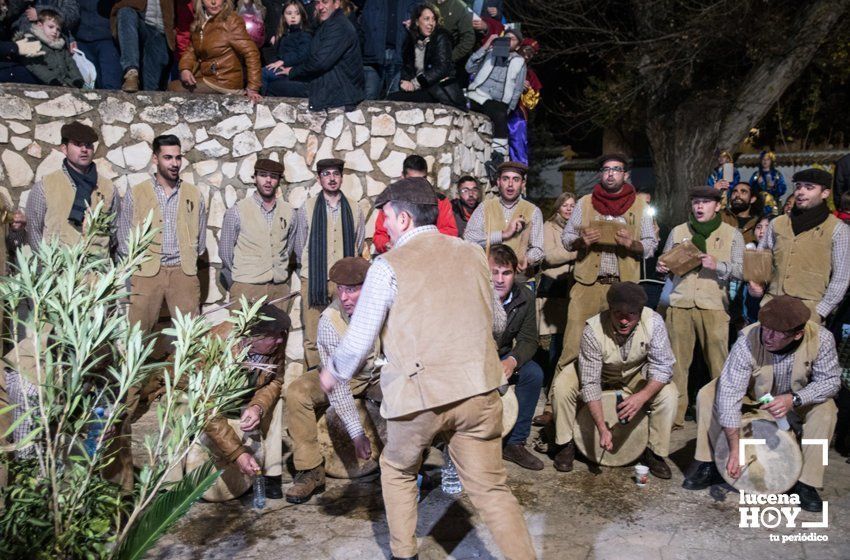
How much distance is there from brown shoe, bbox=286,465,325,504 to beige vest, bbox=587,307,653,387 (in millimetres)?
1924

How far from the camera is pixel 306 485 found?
15.6 feet

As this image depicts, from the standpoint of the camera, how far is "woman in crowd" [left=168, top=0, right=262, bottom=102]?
7.23 m

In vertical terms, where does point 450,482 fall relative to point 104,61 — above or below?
below

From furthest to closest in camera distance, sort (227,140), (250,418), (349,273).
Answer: (227,140) < (349,273) < (250,418)

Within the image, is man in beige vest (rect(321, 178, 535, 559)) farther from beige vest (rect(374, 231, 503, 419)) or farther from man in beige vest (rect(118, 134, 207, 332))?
man in beige vest (rect(118, 134, 207, 332))

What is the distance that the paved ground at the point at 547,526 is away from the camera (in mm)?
4062

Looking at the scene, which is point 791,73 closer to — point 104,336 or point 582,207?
point 582,207

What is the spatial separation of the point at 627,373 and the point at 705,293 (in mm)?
1205

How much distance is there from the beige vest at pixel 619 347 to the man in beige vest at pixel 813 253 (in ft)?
4.21

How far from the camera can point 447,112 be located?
7.58 metres

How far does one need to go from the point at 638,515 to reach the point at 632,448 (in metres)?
0.75

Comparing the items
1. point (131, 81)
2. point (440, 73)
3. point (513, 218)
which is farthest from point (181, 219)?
point (440, 73)

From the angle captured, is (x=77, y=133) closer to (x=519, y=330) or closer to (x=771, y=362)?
(x=519, y=330)

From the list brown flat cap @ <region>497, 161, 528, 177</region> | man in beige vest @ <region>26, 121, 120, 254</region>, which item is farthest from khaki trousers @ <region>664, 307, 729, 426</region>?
man in beige vest @ <region>26, 121, 120, 254</region>
